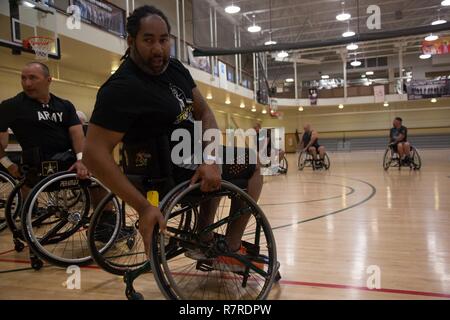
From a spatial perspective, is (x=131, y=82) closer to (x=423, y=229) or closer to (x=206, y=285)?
(x=206, y=285)

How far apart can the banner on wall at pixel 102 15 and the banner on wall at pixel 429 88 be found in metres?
16.3

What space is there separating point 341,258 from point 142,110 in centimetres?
154

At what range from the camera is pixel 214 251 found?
1.62 m

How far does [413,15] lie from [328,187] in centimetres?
475

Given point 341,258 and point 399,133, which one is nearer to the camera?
point 341,258

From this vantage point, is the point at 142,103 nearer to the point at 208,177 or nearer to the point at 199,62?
the point at 208,177

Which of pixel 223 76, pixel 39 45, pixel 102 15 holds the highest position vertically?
pixel 102 15

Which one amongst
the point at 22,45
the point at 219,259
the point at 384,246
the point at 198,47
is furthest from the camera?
the point at 198,47

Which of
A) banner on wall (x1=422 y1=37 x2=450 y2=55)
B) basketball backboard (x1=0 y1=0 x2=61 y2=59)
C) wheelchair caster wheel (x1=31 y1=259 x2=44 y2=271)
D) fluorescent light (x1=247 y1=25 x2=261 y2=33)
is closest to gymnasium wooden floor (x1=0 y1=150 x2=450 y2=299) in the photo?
wheelchair caster wheel (x1=31 y1=259 x2=44 y2=271)

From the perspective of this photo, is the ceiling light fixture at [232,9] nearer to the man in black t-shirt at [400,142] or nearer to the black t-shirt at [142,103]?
the man in black t-shirt at [400,142]

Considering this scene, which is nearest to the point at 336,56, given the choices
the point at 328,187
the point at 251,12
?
the point at 251,12

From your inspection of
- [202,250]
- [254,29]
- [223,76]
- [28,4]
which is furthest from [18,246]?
[223,76]

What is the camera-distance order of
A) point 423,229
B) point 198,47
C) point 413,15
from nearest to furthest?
point 423,229 < point 198,47 < point 413,15

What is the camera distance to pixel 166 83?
1648 mm
